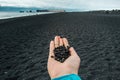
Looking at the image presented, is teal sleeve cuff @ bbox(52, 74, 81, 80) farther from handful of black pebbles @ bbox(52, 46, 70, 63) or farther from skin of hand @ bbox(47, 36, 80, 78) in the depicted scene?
handful of black pebbles @ bbox(52, 46, 70, 63)

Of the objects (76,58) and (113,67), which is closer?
(76,58)

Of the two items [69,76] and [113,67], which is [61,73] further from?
[113,67]

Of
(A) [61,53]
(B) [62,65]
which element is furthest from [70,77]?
(A) [61,53]

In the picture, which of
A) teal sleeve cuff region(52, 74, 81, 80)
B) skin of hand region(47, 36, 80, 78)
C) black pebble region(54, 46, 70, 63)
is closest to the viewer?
teal sleeve cuff region(52, 74, 81, 80)

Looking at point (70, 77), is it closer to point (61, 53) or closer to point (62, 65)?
point (62, 65)

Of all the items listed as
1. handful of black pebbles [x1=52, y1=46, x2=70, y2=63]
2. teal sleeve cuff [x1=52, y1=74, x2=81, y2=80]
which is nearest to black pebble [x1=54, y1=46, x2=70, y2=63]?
handful of black pebbles [x1=52, y1=46, x2=70, y2=63]

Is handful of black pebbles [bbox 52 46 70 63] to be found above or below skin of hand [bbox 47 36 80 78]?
above

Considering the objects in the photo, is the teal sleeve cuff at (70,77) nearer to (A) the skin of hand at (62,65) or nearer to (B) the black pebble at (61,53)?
(A) the skin of hand at (62,65)

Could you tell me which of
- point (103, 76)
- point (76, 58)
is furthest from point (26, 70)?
point (76, 58)

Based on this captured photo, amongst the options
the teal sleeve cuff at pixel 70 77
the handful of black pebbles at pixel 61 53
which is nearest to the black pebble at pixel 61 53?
the handful of black pebbles at pixel 61 53
